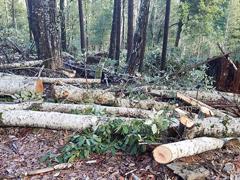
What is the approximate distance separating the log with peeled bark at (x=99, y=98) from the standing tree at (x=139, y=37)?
471 cm

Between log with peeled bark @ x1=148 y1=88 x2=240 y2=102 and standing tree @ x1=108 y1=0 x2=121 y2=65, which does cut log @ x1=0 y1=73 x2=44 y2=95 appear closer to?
log with peeled bark @ x1=148 y1=88 x2=240 y2=102

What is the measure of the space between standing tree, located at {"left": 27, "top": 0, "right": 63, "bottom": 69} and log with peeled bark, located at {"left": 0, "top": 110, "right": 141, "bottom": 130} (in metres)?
4.05

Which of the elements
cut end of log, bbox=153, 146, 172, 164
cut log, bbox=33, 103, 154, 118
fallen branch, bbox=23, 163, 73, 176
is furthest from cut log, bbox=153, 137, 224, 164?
cut log, bbox=33, 103, 154, 118

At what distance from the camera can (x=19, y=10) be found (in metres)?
35.0

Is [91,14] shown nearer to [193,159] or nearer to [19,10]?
[19,10]

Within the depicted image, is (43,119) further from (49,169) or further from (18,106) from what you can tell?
(49,169)

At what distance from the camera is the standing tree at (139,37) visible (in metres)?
11.0

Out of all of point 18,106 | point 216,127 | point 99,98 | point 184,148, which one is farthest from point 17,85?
point 216,127

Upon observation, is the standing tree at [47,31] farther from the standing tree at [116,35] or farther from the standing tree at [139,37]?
the standing tree at [116,35]

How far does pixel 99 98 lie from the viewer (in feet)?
22.4

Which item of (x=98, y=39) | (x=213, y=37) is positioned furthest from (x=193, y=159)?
(x=98, y=39)

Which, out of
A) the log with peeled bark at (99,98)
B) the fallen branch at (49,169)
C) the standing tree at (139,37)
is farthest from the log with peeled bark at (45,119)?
the standing tree at (139,37)

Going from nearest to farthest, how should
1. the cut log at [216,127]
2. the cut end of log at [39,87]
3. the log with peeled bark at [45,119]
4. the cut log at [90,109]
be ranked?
the cut log at [216,127] < the log with peeled bark at [45,119] < the cut log at [90,109] < the cut end of log at [39,87]

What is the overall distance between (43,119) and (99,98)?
1729 mm
